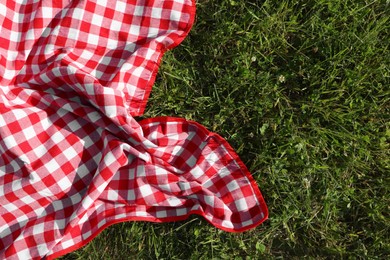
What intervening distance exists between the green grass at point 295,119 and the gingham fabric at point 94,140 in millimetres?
102

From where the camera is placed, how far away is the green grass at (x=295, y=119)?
75.9 inches

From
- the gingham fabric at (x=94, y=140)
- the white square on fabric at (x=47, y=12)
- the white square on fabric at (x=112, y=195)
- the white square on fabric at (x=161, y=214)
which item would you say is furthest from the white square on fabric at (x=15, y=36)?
the white square on fabric at (x=161, y=214)

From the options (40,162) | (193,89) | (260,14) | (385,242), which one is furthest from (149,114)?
(385,242)

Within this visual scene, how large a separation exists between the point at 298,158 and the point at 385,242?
58 cm

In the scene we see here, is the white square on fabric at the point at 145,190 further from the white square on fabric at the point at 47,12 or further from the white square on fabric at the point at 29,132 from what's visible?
the white square on fabric at the point at 47,12

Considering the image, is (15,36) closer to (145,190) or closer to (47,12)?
(47,12)

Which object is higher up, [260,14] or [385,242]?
[260,14]

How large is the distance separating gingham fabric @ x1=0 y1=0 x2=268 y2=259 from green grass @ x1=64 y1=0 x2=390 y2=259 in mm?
102

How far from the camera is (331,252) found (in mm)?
1940

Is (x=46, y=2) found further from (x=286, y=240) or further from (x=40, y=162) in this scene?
(x=286, y=240)

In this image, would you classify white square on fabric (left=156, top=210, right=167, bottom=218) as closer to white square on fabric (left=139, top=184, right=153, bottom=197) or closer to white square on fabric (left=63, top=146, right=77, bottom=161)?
white square on fabric (left=139, top=184, right=153, bottom=197)

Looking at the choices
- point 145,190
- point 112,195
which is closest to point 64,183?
point 112,195

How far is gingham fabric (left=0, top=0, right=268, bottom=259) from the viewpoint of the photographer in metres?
1.91

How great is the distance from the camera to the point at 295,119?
1.98 meters
